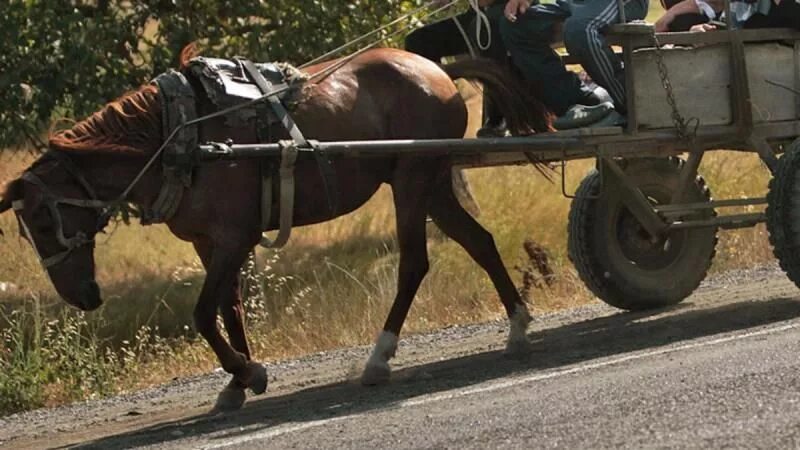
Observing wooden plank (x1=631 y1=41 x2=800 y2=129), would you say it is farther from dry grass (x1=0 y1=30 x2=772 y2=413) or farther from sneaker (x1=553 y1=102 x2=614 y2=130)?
dry grass (x1=0 y1=30 x2=772 y2=413)

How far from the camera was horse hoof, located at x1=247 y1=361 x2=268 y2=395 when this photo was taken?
1012 centimetres

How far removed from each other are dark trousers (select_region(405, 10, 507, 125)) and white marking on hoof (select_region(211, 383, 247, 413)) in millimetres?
2576

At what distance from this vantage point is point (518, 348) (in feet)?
35.7

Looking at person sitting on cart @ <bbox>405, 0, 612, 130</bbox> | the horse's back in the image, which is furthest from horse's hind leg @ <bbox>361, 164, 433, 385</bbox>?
person sitting on cart @ <bbox>405, 0, 612, 130</bbox>

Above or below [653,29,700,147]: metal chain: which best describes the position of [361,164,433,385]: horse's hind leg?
below

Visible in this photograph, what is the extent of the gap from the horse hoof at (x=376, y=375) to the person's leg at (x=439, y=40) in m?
2.32

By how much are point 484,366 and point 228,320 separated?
1481 mm

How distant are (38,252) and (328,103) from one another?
1860 mm

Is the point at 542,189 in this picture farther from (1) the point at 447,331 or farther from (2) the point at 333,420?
(2) the point at 333,420

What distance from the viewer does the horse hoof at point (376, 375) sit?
33.6 ft

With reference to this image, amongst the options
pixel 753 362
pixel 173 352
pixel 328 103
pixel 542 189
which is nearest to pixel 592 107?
pixel 328 103

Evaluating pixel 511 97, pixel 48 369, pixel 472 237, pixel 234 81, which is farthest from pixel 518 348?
pixel 48 369

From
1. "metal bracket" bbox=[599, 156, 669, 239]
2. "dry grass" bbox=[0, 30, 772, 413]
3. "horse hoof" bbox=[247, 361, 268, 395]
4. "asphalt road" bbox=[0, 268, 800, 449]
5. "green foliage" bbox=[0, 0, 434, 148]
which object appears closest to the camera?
"asphalt road" bbox=[0, 268, 800, 449]

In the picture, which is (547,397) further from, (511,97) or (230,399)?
(511,97)
